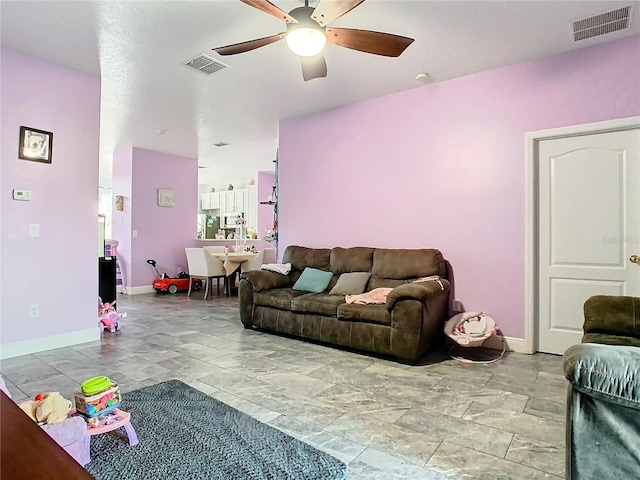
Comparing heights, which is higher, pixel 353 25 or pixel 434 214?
pixel 353 25

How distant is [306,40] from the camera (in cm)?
239

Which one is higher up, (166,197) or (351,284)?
(166,197)

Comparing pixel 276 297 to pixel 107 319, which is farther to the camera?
pixel 107 319

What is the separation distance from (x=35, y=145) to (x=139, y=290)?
399 centimetres

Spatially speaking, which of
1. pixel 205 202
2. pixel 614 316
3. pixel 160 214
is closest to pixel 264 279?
pixel 614 316

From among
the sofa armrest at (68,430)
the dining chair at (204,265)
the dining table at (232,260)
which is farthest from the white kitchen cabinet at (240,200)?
the sofa armrest at (68,430)

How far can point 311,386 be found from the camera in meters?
2.66

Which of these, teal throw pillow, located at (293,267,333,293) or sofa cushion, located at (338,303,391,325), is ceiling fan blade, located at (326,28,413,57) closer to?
sofa cushion, located at (338,303,391,325)

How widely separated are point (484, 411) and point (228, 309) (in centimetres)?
397

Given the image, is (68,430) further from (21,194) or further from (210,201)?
(210,201)

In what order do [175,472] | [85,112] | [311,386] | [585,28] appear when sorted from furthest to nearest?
[85,112], [585,28], [311,386], [175,472]

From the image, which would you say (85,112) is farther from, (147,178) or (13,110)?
(147,178)

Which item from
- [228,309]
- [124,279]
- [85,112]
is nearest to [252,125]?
[85,112]

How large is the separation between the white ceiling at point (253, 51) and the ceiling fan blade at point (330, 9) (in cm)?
45
